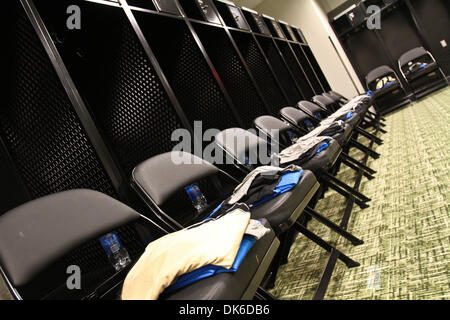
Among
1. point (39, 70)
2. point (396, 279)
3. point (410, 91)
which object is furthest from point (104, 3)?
point (410, 91)

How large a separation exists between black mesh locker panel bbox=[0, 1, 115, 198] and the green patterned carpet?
1.21 m

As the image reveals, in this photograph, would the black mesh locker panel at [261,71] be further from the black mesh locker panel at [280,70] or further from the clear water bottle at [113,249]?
the clear water bottle at [113,249]

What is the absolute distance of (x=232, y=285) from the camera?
2.39 feet

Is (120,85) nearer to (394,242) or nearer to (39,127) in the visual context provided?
(39,127)

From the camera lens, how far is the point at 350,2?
8398mm

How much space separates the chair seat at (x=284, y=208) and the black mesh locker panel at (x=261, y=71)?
2894 mm

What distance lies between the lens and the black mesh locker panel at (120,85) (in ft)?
6.59

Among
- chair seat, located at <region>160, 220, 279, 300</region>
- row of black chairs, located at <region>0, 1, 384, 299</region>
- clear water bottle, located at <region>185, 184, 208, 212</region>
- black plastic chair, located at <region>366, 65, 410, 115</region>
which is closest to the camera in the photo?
chair seat, located at <region>160, 220, 279, 300</region>

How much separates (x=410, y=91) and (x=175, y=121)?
759cm

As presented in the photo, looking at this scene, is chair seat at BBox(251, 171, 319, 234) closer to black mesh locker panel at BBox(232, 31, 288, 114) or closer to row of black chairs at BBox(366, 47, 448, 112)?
black mesh locker panel at BBox(232, 31, 288, 114)

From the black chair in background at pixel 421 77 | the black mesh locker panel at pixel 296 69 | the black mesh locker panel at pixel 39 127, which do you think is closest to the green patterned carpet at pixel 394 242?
the black mesh locker panel at pixel 39 127

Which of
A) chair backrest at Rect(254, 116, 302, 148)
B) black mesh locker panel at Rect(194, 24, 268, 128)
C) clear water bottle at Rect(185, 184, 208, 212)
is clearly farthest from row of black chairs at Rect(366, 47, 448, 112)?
clear water bottle at Rect(185, 184, 208, 212)

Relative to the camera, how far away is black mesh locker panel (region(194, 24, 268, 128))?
3.46 metres
